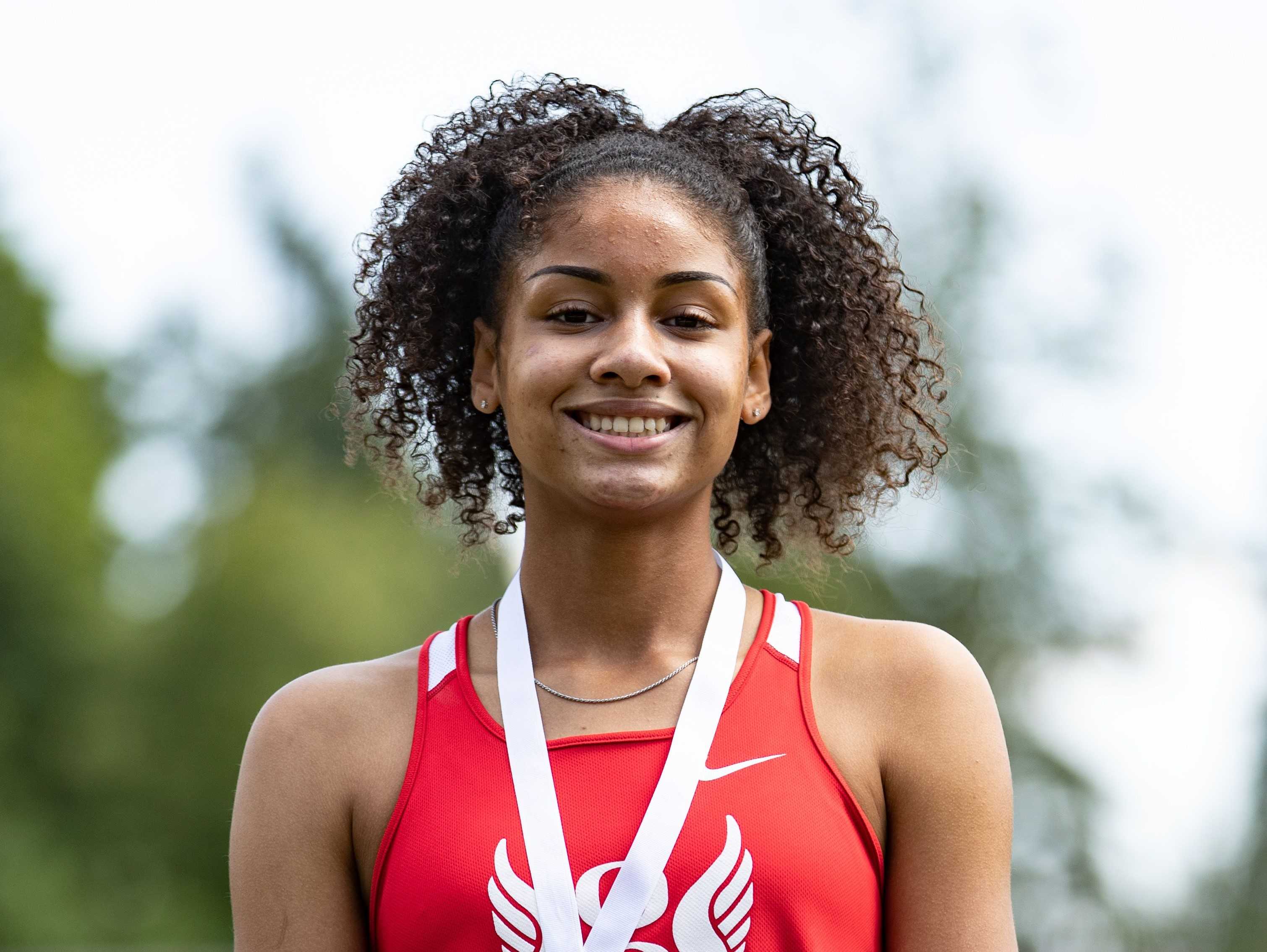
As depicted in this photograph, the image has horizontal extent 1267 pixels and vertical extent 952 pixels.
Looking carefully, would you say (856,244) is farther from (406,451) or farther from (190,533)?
(190,533)

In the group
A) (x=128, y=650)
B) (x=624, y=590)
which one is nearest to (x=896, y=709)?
(x=624, y=590)

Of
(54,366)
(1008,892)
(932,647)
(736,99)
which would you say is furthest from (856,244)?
(54,366)

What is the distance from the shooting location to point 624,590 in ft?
13.2

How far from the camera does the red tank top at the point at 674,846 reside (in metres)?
3.52

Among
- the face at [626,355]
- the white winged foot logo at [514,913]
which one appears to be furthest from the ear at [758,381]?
the white winged foot logo at [514,913]

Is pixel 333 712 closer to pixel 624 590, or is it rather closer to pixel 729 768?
pixel 624 590

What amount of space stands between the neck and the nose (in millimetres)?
376

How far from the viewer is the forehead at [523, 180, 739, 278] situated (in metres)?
3.89

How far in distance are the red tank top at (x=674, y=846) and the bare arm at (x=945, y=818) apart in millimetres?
81

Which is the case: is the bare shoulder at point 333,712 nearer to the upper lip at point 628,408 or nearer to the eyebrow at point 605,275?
the upper lip at point 628,408

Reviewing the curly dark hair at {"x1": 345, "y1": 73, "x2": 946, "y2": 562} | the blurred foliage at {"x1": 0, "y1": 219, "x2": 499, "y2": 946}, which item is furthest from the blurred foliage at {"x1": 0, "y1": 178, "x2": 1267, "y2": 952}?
the curly dark hair at {"x1": 345, "y1": 73, "x2": 946, "y2": 562}

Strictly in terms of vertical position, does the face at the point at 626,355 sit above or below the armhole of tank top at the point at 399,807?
above

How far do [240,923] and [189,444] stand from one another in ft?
123

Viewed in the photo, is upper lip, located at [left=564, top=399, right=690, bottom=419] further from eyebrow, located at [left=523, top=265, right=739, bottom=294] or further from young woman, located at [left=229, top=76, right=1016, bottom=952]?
eyebrow, located at [left=523, top=265, right=739, bottom=294]
